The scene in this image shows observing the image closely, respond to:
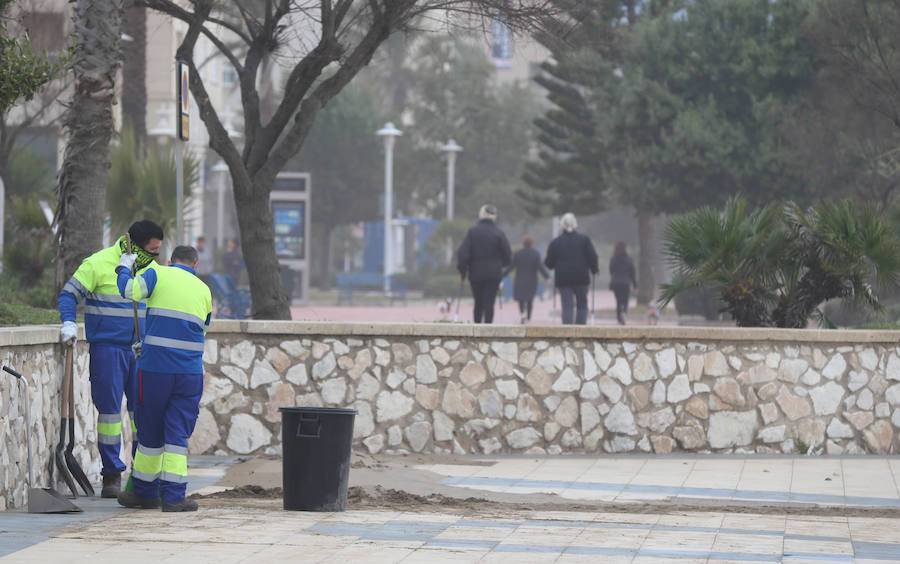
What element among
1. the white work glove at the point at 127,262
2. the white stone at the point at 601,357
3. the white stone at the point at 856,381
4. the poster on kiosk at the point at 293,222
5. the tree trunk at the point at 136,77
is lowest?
the white stone at the point at 856,381

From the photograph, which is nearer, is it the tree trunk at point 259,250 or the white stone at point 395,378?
the white stone at point 395,378

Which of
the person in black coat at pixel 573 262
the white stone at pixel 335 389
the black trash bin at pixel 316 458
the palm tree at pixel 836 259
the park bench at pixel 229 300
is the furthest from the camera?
the park bench at pixel 229 300

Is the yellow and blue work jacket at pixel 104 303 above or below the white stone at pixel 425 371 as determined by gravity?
above

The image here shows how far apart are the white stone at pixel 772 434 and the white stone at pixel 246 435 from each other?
429cm

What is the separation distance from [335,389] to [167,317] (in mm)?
3892

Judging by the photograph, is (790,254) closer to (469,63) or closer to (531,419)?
(531,419)

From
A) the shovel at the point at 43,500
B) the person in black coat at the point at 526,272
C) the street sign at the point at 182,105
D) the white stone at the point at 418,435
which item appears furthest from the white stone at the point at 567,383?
the person in black coat at the point at 526,272

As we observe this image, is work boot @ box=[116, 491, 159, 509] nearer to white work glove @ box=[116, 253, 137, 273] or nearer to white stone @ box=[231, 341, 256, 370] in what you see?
white work glove @ box=[116, 253, 137, 273]

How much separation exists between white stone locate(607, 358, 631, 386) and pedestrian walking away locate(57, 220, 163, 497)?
4.76 meters

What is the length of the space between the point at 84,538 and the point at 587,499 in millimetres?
3783

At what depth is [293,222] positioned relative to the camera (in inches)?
1358

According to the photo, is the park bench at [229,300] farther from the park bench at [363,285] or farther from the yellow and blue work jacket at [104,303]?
the park bench at [363,285]

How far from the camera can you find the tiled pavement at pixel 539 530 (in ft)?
23.7

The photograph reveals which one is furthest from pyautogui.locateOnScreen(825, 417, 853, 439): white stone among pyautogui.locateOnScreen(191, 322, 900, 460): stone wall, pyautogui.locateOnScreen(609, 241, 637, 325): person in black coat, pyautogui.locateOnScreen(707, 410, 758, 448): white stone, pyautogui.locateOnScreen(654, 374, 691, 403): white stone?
pyautogui.locateOnScreen(609, 241, 637, 325): person in black coat
